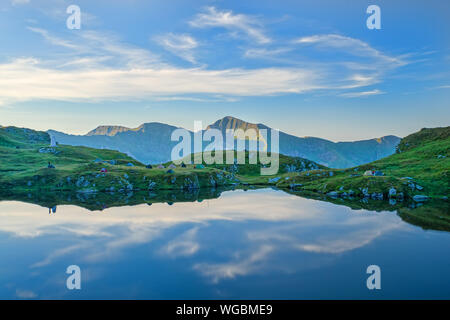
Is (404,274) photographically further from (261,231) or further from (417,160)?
(417,160)

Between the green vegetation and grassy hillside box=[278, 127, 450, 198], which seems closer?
grassy hillside box=[278, 127, 450, 198]

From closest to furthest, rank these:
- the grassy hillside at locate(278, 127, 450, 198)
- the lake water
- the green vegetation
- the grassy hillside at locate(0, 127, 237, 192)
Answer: the lake water → the grassy hillside at locate(278, 127, 450, 198) → the green vegetation → the grassy hillside at locate(0, 127, 237, 192)

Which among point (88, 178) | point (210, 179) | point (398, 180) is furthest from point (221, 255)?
point (210, 179)

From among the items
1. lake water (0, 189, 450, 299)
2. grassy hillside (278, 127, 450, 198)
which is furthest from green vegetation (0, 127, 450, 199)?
lake water (0, 189, 450, 299)

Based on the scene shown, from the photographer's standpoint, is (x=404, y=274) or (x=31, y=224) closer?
(x=404, y=274)

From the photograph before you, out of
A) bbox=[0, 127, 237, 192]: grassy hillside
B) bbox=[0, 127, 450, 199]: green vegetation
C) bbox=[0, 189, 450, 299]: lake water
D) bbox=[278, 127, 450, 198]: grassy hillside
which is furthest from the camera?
bbox=[0, 127, 237, 192]: grassy hillside

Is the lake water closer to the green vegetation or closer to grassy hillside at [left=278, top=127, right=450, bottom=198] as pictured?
grassy hillside at [left=278, top=127, right=450, bottom=198]

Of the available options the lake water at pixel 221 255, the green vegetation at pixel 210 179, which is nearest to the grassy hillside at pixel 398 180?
the green vegetation at pixel 210 179
